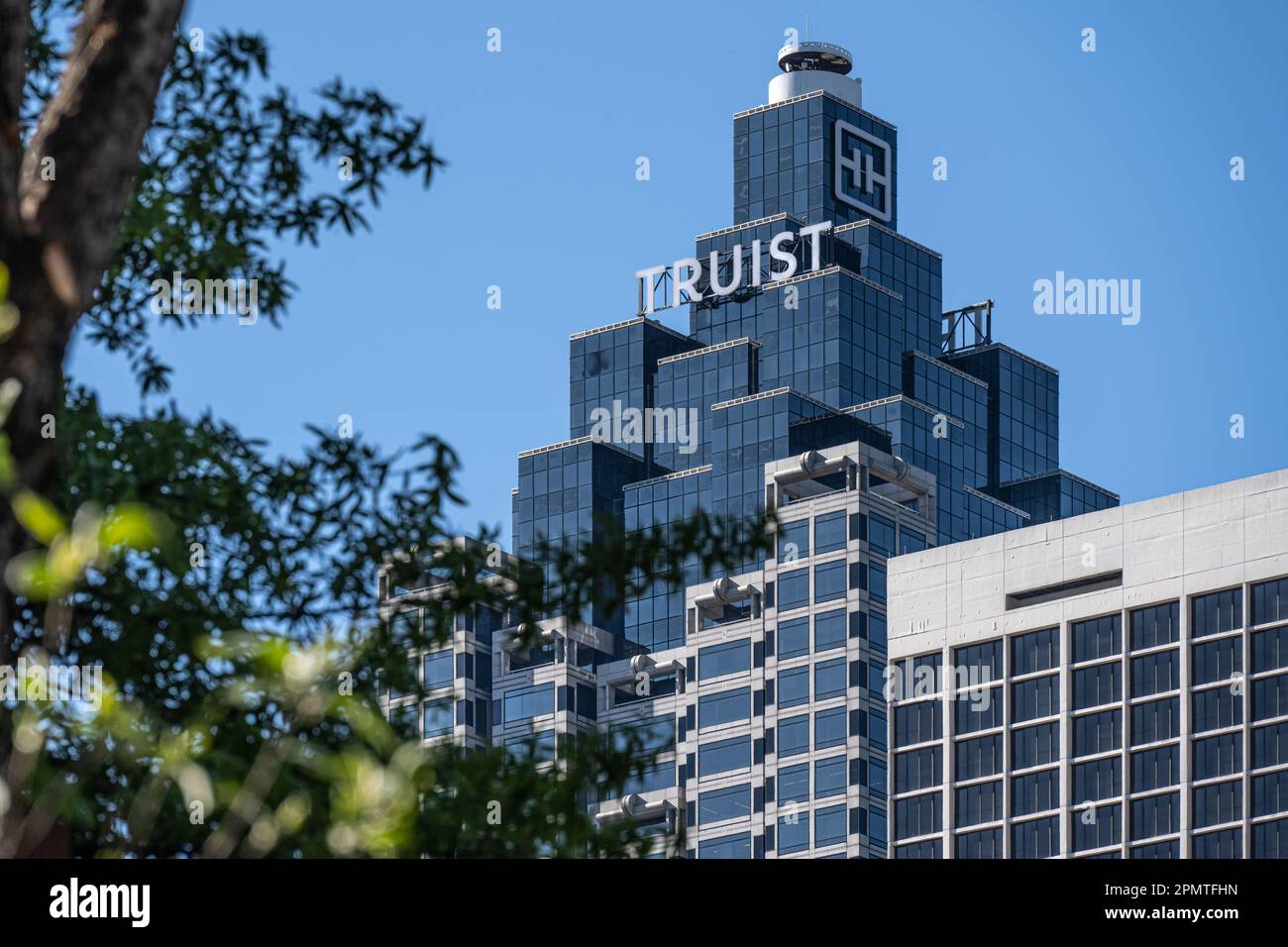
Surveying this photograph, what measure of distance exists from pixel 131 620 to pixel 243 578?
4.41 feet

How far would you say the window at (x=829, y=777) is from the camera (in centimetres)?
18825

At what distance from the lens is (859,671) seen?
18988cm

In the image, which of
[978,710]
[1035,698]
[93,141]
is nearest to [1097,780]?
[1035,698]

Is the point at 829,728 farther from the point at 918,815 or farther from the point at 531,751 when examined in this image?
the point at 531,751

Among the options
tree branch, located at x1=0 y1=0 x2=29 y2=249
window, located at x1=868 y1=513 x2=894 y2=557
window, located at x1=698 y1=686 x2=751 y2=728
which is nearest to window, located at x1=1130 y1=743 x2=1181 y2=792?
window, located at x1=868 y1=513 x2=894 y2=557

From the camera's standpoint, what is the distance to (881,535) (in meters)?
195

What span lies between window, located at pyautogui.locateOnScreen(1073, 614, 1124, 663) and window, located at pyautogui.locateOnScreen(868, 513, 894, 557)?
24.4 meters

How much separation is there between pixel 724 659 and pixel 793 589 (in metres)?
8.21

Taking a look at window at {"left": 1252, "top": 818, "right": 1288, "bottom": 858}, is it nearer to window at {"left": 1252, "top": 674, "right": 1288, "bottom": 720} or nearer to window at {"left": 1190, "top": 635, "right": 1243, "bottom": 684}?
window at {"left": 1252, "top": 674, "right": 1288, "bottom": 720}

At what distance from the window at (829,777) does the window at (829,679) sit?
4.86m

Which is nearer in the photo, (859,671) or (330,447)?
(330,447)
